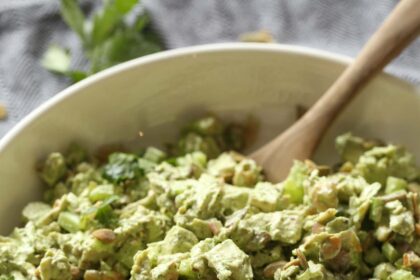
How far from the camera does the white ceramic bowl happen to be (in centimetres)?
197

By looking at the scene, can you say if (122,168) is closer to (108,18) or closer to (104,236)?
(104,236)

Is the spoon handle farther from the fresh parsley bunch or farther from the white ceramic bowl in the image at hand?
the fresh parsley bunch

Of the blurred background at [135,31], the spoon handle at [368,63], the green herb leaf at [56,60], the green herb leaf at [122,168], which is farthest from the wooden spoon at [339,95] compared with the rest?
the green herb leaf at [56,60]

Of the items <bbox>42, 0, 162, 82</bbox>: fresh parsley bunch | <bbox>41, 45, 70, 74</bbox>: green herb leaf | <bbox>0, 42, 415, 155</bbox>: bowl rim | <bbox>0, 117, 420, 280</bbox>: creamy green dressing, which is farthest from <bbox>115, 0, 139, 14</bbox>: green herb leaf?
<bbox>0, 117, 420, 280</bbox>: creamy green dressing

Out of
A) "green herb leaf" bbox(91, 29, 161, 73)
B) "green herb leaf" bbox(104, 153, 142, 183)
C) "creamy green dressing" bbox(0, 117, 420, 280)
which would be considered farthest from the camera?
"green herb leaf" bbox(91, 29, 161, 73)

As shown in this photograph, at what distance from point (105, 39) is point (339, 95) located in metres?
0.87

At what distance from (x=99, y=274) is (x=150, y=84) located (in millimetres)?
566

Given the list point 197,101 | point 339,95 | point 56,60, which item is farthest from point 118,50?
point 339,95

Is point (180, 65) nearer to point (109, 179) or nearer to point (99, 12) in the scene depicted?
point (109, 179)

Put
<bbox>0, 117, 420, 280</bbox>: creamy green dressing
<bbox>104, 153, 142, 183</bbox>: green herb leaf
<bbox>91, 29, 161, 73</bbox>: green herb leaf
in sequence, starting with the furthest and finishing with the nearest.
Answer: <bbox>91, 29, 161, 73</bbox>: green herb leaf < <bbox>104, 153, 142, 183</bbox>: green herb leaf < <bbox>0, 117, 420, 280</bbox>: creamy green dressing

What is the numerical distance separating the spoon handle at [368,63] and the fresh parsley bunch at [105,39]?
2.34 ft

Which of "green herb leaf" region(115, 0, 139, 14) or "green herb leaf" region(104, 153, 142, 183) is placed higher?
"green herb leaf" region(115, 0, 139, 14)

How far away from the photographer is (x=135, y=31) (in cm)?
253

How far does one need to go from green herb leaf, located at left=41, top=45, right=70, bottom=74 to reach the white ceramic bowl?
1.62 feet
